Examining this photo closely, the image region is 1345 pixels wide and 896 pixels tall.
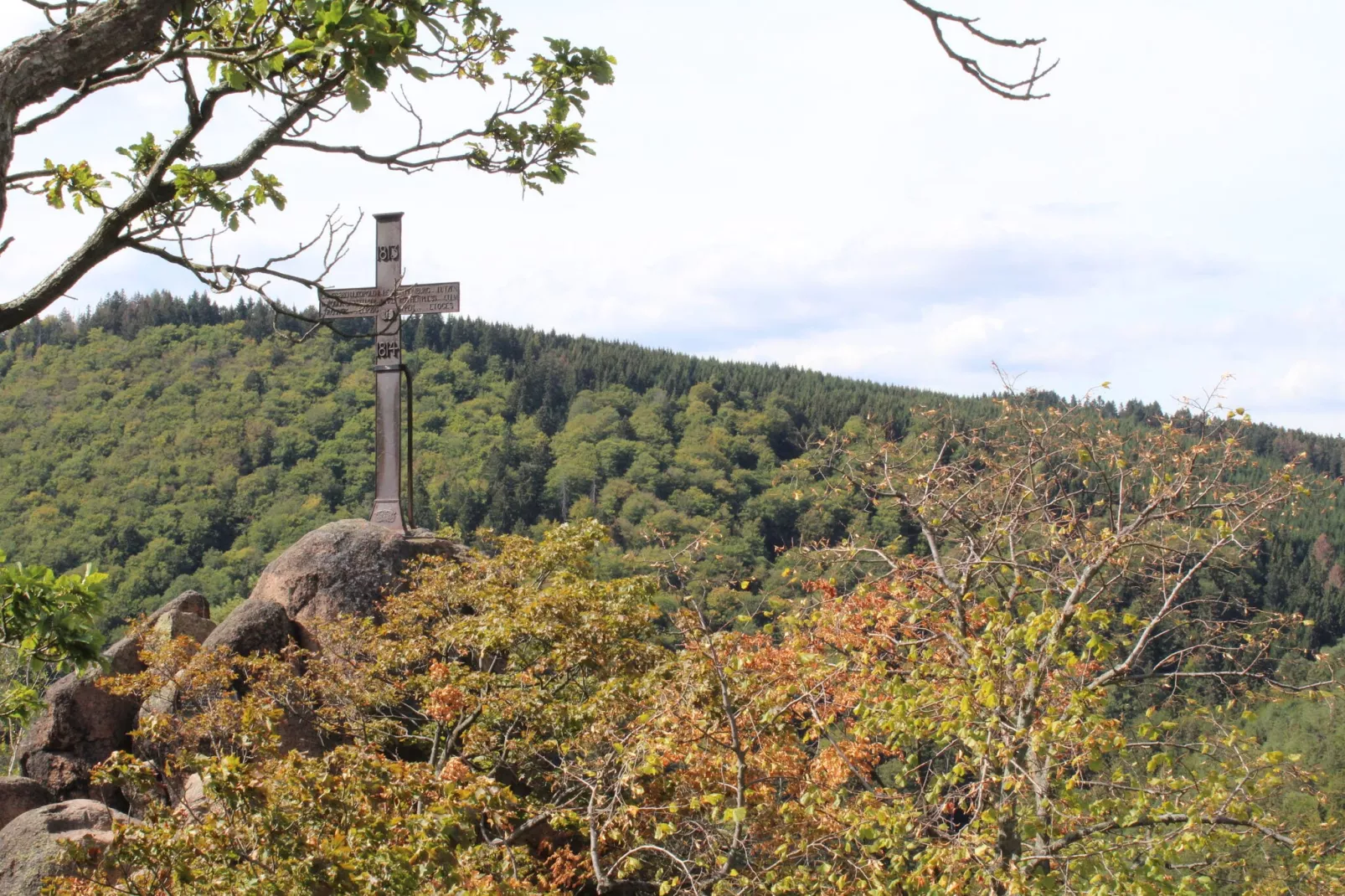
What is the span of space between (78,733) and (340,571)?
3.06 metres

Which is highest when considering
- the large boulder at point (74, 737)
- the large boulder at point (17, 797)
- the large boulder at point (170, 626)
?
the large boulder at point (170, 626)

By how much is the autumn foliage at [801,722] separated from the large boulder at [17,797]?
1143 mm

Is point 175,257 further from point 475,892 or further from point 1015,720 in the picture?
point 1015,720

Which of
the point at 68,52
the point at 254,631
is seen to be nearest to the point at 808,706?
the point at 68,52

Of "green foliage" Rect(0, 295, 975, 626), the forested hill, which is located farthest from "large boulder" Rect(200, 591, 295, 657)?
"green foliage" Rect(0, 295, 975, 626)

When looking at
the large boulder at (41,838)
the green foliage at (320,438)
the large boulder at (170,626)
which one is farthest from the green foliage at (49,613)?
the green foliage at (320,438)

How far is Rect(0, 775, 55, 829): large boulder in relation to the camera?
436 inches

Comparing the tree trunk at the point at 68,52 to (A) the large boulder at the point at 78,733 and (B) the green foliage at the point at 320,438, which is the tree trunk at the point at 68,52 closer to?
(A) the large boulder at the point at 78,733

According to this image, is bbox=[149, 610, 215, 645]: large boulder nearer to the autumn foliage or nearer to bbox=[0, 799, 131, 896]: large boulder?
the autumn foliage

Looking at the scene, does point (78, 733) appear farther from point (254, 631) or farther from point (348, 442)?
point (348, 442)

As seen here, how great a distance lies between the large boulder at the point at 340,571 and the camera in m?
12.4

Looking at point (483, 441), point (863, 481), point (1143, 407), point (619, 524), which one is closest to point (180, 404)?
point (483, 441)

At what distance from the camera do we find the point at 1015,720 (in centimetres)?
767

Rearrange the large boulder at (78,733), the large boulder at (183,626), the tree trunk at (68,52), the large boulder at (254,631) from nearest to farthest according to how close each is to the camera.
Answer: the tree trunk at (68,52)
the large boulder at (78,733)
the large boulder at (254,631)
the large boulder at (183,626)
